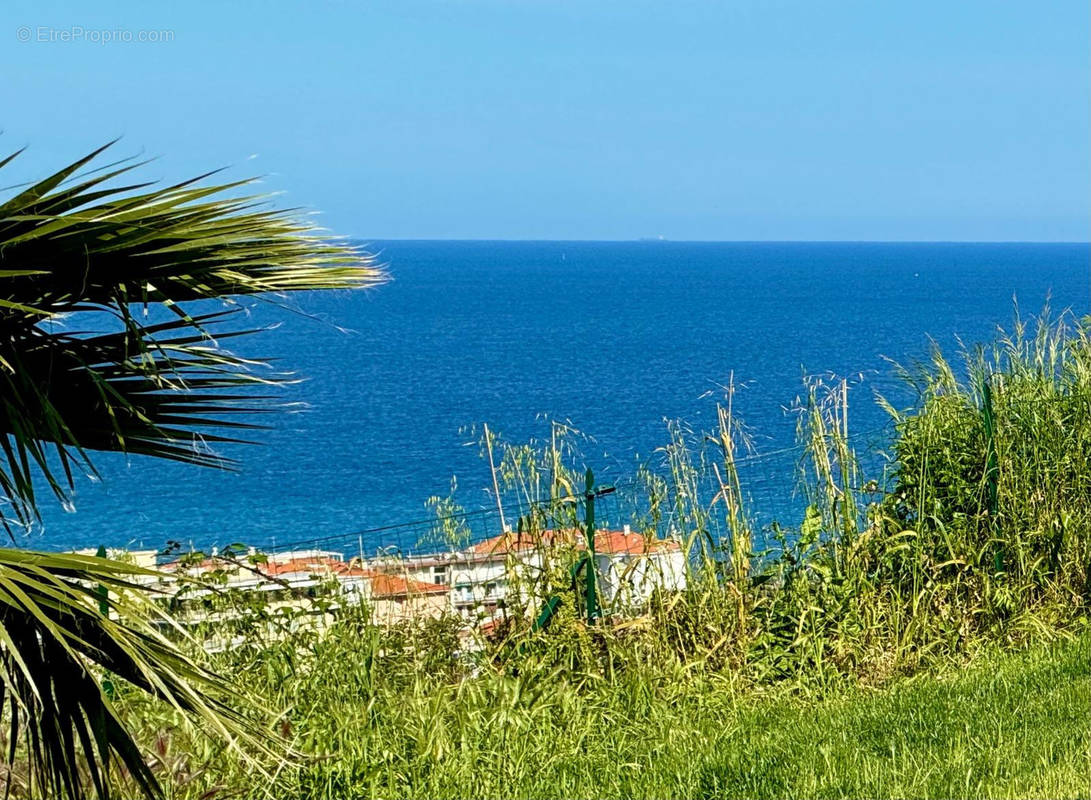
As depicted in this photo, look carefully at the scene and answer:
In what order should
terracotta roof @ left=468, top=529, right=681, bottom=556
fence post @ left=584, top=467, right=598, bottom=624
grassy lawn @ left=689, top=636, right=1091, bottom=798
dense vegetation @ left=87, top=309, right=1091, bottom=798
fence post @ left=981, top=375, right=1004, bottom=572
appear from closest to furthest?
grassy lawn @ left=689, top=636, right=1091, bottom=798 < dense vegetation @ left=87, top=309, right=1091, bottom=798 < fence post @ left=584, top=467, right=598, bottom=624 < terracotta roof @ left=468, top=529, right=681, bottom=556 < fence post @ left=981, top=375, right=1004, bottom=572

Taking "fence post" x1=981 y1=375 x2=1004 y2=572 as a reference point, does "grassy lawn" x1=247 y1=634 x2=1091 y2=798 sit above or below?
below

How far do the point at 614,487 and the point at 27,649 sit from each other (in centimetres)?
350

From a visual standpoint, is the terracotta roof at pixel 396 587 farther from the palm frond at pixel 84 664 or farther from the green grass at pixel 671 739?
the palm frond at pixel 84 664

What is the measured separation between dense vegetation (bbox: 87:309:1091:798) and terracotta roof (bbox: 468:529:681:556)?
122 millimetres

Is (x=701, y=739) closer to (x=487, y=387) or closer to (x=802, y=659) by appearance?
(x=802, y=659)

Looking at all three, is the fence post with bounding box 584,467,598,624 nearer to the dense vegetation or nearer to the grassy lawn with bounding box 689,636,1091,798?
the dense vegetation

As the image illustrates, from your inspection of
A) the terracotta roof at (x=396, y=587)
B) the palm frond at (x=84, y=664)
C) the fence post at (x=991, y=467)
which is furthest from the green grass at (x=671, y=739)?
the palm frond at (x=84, y=664)

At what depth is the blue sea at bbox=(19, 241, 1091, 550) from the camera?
24.7m

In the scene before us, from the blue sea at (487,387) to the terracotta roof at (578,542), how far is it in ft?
1.34

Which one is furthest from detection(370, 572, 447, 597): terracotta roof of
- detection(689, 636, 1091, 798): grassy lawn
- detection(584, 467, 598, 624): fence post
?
detection(689, 636, 1091, 798): grassy lawn

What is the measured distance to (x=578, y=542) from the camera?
6012 mm

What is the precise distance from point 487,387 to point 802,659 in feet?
136

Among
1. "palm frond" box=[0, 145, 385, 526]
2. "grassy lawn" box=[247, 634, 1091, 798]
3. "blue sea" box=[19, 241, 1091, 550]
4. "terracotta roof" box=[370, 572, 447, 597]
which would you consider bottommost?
"blue sea" box=[19, 241, 1091, 550]

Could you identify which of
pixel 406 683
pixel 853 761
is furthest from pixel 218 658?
pixel 853 761
